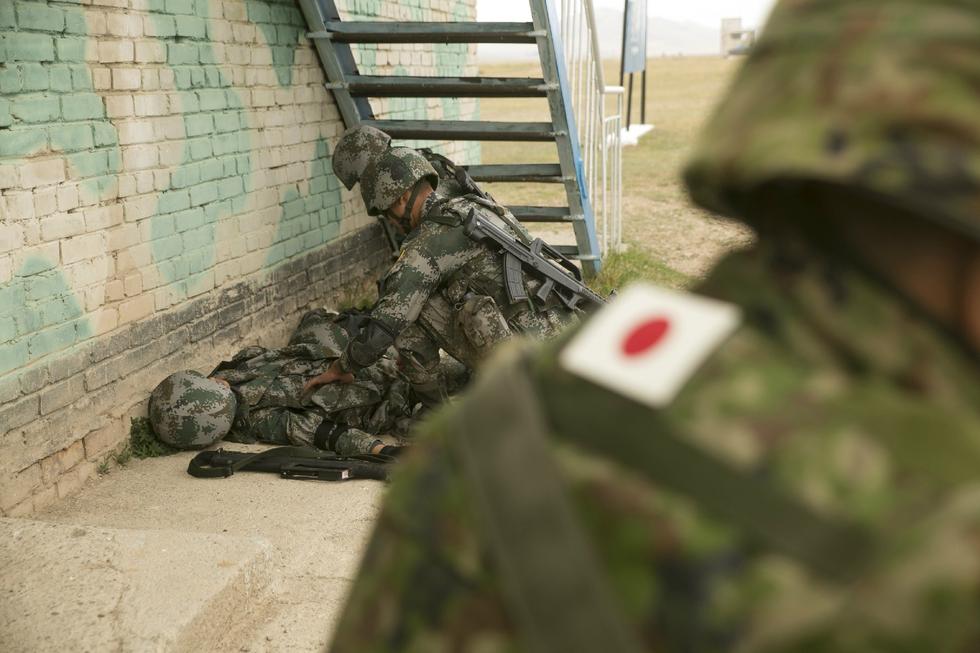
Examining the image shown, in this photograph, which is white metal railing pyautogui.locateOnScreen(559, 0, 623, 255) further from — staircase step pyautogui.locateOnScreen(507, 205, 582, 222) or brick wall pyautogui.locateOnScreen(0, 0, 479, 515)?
brick wall pyautogui.locateOnScreen(0, 0, 479, 515)

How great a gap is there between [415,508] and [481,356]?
390 cm

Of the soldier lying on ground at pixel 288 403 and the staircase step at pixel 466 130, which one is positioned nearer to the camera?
the soldier lying on ground at pixel 288 403

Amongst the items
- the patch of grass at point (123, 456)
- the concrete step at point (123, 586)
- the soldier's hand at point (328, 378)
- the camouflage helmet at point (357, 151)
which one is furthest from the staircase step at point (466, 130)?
the concrete step at point (123, 586)

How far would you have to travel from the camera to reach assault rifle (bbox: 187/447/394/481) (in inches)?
165

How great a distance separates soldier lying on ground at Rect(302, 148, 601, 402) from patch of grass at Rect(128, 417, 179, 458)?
0.76 metres

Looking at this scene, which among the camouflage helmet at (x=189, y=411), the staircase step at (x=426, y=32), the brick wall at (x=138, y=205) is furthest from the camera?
the staircase step at (x=426, y=32)

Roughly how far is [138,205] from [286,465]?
126 centimetres

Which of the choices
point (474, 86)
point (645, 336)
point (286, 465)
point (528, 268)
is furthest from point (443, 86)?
point (645, 336)

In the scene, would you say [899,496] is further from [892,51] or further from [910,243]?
[892,51]

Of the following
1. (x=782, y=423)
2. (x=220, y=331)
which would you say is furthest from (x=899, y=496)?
(x=220, y=331)

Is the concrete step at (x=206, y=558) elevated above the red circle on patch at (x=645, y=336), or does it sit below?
below

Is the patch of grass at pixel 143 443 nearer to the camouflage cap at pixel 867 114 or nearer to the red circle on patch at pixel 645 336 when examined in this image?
the red circle on patch at pixel 645 336

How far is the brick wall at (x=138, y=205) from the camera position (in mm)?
3672

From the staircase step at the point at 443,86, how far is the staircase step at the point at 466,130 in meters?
0.19
